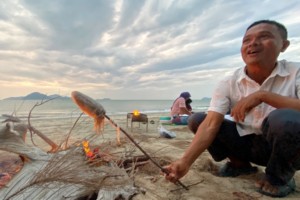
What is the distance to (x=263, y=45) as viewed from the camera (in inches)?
89.3

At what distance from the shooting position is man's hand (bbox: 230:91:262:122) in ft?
7.22

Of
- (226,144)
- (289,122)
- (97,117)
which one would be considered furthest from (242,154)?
(97,117)

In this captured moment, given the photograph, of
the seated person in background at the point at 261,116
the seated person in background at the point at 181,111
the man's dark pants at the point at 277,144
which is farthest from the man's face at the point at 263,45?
the seated person in background at the point at 181,111

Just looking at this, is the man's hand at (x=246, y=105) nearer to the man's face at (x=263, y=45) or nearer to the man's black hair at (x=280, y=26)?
the man's face at (x=263, y=45)

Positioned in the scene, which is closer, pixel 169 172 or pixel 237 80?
pixel 169 172

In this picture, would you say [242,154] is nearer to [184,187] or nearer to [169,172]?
[184,187]

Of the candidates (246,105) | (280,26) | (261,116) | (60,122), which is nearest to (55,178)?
(246,105)

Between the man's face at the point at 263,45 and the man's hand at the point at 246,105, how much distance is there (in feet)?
1.18

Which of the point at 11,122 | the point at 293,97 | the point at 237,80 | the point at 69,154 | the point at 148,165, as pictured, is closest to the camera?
the point at 69,154

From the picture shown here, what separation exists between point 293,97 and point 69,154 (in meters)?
2.10

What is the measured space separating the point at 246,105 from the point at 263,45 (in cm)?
61

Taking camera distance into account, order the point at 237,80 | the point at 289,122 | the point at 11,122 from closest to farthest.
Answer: the point at 11,122, the point at 289,122, the point at 237,80

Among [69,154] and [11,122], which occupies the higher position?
[11,122]

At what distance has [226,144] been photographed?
272 cm
